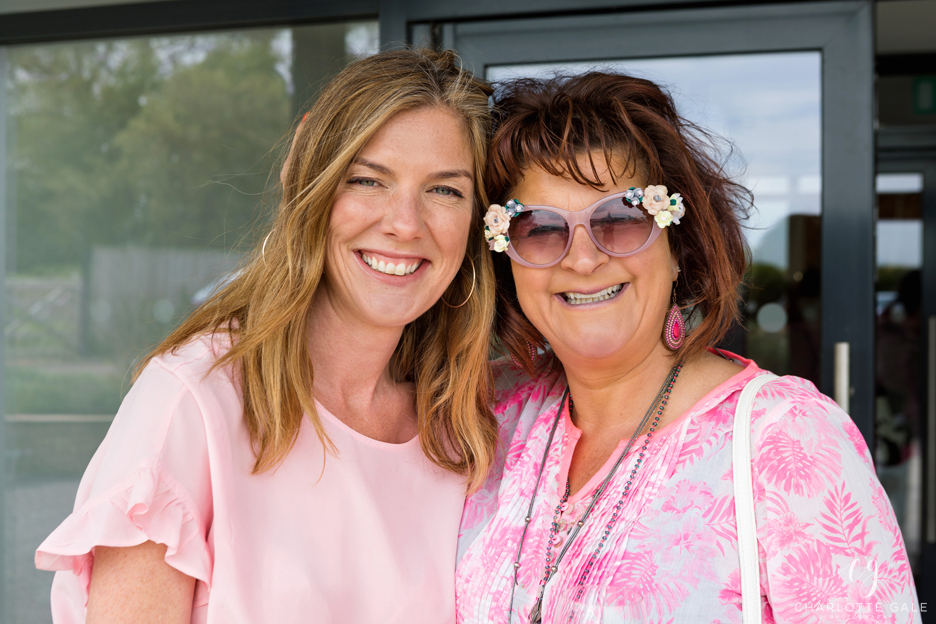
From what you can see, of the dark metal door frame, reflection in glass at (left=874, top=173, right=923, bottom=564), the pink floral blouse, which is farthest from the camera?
reflection in glass at (left=874, top=173, right=923, bottom=564)

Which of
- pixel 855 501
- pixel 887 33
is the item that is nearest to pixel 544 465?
pixel 855 501

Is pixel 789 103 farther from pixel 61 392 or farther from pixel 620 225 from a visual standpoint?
pixel 61 392

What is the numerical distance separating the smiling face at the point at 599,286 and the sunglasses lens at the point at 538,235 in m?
0.03

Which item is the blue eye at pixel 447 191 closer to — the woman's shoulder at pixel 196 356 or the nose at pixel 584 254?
the nose at pixel 584 254

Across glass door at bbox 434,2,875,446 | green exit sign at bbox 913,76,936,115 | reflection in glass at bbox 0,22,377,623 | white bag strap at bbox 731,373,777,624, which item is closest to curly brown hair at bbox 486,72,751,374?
white bag strap at bbox 731,373,777,624

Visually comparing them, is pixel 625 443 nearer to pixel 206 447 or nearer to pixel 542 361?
pixel 542 361

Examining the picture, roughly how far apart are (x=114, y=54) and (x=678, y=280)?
379cm

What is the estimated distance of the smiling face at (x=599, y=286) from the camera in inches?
66.1

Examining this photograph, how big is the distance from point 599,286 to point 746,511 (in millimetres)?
597

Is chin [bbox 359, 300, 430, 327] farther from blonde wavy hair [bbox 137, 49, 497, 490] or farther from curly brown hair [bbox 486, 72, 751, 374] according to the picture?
curly brown hair [bbox 486, 72, 751, 374]

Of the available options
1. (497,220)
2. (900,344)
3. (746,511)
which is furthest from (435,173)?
(900,344)

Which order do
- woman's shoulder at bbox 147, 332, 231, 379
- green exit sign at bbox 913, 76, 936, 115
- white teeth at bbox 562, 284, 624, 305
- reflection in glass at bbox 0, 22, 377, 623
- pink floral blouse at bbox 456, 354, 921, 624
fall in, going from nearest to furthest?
1. pink floral blouse at bbox 456, 354, 921, 624
2. woman's shoulder at bbox 147, 332, 231, 379
3. white teeth at bbox 562, 284, 624, 305
4. reflection in glass at bbox 0, 22, 377, 623
5. green exit sign at bbox 913, 76, 936, 115

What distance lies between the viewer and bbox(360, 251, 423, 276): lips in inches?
67.9

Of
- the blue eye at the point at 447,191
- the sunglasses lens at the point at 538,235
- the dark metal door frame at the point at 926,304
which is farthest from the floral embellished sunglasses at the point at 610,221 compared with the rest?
the dark metal door frame at the point at 926,304
